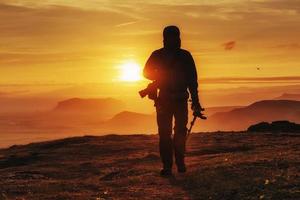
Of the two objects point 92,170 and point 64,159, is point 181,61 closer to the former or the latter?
point 92,170

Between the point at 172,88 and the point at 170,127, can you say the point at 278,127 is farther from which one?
the point at 172,88

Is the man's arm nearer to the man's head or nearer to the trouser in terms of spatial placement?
the man's head

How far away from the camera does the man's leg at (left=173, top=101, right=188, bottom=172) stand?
1652cm

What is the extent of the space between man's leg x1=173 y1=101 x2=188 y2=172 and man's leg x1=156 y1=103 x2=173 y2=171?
0.15 metres

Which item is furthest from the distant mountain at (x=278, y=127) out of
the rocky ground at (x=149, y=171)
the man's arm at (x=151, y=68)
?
the man's arm at (x=151, y=68)

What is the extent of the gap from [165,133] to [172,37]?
2.41 metres

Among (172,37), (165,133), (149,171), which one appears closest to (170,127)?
(165,133)

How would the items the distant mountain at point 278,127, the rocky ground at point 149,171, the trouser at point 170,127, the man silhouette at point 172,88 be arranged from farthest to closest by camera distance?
the distant mountain at point 278,127
the trouser at point 170,127
the man silhouette at point 172,88
the rocky ground at point 149,171

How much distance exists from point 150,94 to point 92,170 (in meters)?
4.54

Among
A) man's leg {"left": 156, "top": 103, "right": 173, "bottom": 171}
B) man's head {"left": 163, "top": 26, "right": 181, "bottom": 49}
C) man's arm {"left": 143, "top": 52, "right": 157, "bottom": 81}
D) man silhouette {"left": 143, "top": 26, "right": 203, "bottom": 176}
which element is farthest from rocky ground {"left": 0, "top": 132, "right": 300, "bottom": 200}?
man's head {"left": 163, "top": 26, "right": 181, "bottom": 49}

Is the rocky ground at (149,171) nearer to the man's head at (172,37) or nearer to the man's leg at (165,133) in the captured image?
the man's leg at (165,133)

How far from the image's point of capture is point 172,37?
16.1 m

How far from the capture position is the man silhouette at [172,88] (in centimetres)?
1634

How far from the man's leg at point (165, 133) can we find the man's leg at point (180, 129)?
0.50ft
